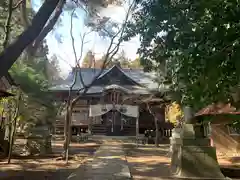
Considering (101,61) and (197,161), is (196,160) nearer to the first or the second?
(197,161)

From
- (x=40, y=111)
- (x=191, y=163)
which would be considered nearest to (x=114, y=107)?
(x=40, y=111)

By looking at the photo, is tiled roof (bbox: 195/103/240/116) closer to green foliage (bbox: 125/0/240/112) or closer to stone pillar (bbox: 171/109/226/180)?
stone pillar (bbox: 171/109/226/180)

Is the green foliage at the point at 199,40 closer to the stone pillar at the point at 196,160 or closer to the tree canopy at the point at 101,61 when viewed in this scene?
the stone pillar at the point at 196,160

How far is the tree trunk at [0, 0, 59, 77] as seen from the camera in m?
5.48

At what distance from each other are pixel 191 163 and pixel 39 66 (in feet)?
51.6

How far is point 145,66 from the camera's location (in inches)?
279

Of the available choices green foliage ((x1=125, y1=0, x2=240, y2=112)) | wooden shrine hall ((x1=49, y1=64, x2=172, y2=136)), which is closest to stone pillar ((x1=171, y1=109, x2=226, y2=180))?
green foliage ((x1=125, y1=0, x2=240, y2=112))

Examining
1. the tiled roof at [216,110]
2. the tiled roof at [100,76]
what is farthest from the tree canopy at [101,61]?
the tiled roof at [216,110]

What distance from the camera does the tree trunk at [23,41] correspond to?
548cm

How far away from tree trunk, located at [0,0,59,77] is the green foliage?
6.16ft

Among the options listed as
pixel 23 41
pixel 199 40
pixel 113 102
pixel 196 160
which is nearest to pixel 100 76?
pixel 113 102

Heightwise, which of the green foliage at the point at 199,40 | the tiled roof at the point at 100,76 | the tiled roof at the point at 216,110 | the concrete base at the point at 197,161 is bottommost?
the concrete base at the point at 197,161

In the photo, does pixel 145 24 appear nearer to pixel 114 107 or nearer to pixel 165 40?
pixel 165 40

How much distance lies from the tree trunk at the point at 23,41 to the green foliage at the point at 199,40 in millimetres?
1876
